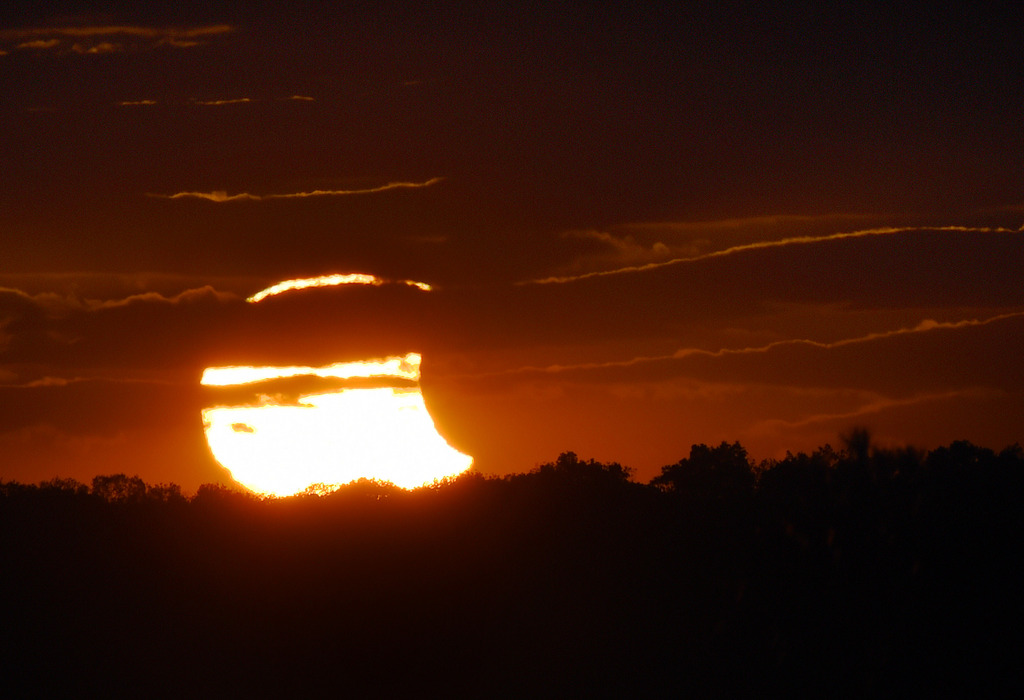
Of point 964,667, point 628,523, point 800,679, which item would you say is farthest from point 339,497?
point 964,667

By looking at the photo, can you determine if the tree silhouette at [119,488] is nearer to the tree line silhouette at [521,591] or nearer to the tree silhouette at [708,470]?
the tree line silhouette at [521,591]

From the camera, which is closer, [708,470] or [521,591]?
[521,591]

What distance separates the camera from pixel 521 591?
42.9m

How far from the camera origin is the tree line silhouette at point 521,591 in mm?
38781

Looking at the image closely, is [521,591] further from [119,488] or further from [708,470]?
[708,470]

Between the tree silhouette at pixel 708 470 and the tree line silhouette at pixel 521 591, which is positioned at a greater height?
the tree silhouette at pixel 708 470

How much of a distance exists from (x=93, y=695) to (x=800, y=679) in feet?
66.2

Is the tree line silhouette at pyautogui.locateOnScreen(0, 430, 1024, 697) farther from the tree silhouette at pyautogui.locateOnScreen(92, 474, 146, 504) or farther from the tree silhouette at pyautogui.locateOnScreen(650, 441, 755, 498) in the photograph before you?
the tree silhouette at pyautogui.locateOnScreen(650, 441, 755, 498)

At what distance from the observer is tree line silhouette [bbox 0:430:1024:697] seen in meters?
38.8

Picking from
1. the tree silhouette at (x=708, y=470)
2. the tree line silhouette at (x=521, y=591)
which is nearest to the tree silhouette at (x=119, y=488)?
the tree line silhouette at (x=521, y=591)

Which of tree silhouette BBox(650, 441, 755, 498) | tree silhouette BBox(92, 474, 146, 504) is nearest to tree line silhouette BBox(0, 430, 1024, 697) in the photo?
tree silhouette BBox(92, 474, 146, 504)

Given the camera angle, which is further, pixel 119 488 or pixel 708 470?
pixel 708 470

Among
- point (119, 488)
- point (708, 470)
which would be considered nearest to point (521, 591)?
point (119, 488)

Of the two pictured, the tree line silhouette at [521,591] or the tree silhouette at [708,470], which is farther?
the tree silhouette at [708,470]
